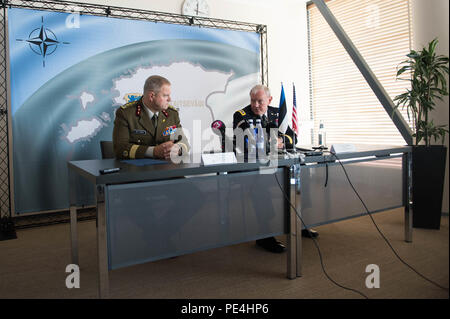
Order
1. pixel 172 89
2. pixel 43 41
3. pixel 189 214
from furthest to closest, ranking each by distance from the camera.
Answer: pixel 172 89 → pixel 43 41 → pixel 189 214

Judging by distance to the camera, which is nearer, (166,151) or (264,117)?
(166,151)

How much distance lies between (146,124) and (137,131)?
87 mm

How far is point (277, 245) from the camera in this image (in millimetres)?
2822

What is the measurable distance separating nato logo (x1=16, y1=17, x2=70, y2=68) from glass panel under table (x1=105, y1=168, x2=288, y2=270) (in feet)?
8.63

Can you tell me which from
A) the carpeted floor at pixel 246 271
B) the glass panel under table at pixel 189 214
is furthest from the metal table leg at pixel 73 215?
the glass panel under table at pixel 189 214

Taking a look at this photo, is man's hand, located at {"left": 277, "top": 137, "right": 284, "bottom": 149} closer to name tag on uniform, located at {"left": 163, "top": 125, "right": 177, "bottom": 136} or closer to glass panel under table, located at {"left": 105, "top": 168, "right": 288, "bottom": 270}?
glass panel under table, located at {"left": 105, "top": 168, "right": 288, "bottom": 270}

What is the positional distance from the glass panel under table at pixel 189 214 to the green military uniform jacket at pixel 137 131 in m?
0.64

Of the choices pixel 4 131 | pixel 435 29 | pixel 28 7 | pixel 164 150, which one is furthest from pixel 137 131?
pixel 435 29

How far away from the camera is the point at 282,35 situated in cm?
555

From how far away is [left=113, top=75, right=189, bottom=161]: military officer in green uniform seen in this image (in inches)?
101

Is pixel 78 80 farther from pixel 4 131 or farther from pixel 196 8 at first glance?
pixel 196 8

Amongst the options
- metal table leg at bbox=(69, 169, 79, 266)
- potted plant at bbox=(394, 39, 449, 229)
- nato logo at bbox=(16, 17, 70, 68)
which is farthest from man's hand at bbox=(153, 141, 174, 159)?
potted plant at bbox=(394, 39, 449, 229)

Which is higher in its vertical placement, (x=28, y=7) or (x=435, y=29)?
(x=28, y=7)
